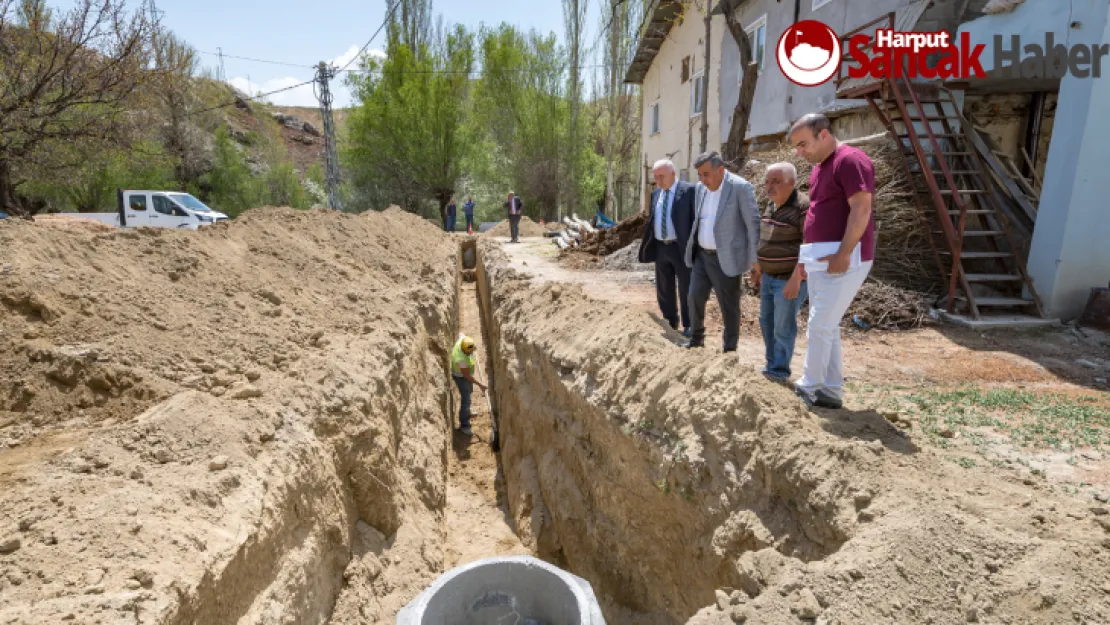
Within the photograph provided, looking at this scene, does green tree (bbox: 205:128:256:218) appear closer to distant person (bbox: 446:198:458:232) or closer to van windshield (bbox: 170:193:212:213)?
van windshield (bbox: 170:193:212:213)

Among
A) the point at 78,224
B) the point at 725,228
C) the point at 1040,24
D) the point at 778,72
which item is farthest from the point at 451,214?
the point at 725,228

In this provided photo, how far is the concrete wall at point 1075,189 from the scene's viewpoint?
595 centimetres

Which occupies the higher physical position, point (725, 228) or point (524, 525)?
point (725, 228)

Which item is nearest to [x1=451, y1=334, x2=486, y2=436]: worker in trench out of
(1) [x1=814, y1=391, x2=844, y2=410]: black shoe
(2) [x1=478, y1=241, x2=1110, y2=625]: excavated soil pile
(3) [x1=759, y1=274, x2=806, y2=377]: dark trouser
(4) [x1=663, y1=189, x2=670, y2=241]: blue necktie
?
(2) [x1=478, y1=241, x2=1110, y2=625]: excavated soil pile

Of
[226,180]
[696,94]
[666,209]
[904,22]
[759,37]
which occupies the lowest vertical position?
[666,209]

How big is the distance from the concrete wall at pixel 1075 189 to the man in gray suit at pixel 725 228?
4.43 metres

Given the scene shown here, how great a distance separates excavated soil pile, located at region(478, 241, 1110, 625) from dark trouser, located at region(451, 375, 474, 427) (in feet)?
7.69

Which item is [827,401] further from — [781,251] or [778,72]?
[778,72]

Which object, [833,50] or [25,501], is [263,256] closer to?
[25,501]

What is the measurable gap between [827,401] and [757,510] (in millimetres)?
986

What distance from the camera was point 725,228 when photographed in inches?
168

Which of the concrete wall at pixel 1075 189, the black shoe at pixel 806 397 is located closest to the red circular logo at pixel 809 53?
the concrete wall at pixel 1075 189

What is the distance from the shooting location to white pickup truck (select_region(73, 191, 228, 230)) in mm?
15508

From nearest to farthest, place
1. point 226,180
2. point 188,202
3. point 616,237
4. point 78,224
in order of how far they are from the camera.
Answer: point 78,224 < point 616,237 < point 188,202 < point 226,180
